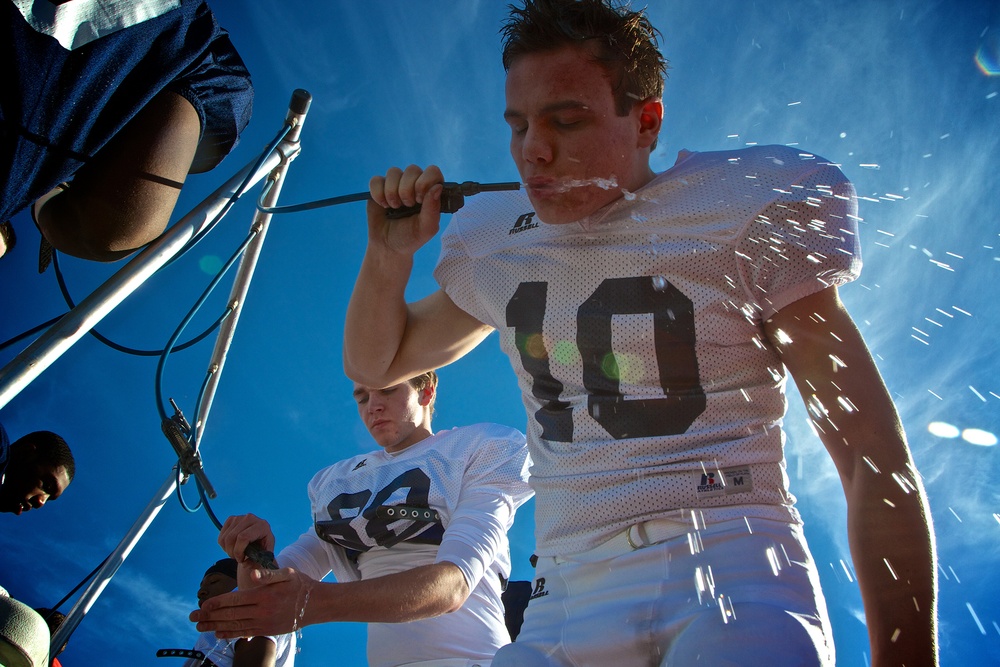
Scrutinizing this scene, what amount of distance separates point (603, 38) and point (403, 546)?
1.79m

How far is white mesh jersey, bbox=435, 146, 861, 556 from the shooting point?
121cm

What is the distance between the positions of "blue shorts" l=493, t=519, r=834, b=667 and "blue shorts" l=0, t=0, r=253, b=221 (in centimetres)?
128

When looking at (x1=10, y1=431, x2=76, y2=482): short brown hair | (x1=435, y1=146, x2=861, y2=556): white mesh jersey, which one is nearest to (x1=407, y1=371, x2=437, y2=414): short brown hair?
(x1=435, y1=146, x2=861, y2=556): white mesh jersey

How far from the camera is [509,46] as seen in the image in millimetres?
1704

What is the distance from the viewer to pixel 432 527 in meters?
2.40

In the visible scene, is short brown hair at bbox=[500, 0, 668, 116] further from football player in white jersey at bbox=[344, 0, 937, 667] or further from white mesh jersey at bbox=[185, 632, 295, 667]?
white mesh jersey at bbox=[185, 632, 295, 667]

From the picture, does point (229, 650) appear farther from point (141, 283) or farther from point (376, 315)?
point (376, 315)

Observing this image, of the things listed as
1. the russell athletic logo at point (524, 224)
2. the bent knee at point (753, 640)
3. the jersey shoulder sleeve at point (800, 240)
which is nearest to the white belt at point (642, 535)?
the bent knee at point (753, 640)

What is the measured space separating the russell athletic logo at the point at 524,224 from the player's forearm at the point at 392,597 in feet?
3.48

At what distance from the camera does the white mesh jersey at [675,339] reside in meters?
1.21

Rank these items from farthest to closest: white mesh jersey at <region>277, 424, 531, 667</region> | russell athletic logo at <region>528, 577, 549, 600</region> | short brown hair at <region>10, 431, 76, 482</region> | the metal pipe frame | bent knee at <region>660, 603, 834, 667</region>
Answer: short brown hair at <region>10, 431, 76, 482</region> < white mesh jersey at <region>277, 424, 531, 667</region> < the metal pipe frame < russell athletic logo at <region>528, 577, 549, 600</region> < bent knee at <region>660, 603, 834, 667</region>

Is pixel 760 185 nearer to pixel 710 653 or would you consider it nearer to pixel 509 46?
pixel 509 46

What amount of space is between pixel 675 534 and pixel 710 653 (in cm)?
23

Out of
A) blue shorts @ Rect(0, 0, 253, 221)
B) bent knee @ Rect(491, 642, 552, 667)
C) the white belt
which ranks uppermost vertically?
blue shorts @ Rect(0, 0, 253, 221)
